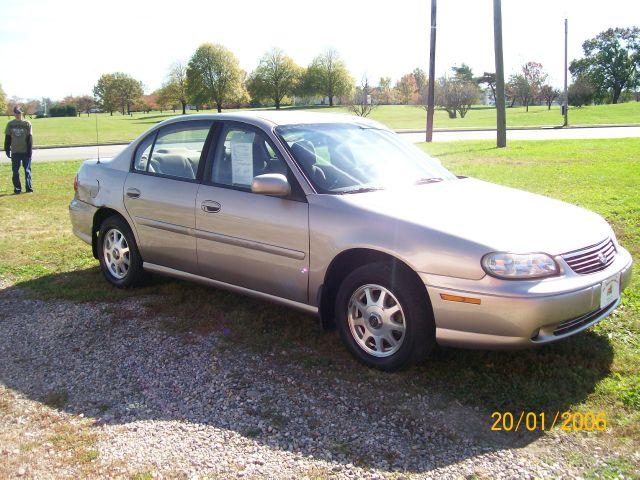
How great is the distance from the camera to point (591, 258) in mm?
3820

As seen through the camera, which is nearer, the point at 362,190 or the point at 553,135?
the point at 362,190

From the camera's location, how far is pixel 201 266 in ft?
16.3

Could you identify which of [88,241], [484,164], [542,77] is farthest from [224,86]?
[88,241]

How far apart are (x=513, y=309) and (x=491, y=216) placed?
0.72m

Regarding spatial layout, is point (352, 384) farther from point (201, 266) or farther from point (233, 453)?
point (201, 266)

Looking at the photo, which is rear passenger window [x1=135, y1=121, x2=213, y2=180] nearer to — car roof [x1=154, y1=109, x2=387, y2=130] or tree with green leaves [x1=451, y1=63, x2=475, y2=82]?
car roof [x1=154, y1=109, x2=387, y2=130]

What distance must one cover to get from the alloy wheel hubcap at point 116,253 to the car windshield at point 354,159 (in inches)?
80.5

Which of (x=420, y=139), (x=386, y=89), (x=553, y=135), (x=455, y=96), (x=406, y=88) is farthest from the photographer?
(x=406, y=88)

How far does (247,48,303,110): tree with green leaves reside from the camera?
7862 centimetres

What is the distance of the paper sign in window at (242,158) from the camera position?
4730 millimetres

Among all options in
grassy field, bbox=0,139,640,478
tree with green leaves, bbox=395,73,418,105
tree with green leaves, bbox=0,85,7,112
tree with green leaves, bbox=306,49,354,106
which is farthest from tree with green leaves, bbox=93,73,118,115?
grassy field, bbox=0,139,640,478

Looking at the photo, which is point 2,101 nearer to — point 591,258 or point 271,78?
point 271,78

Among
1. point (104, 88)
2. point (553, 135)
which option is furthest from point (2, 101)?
point (553, 135)

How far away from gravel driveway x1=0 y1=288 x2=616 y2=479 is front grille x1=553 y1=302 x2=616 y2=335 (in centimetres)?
69
